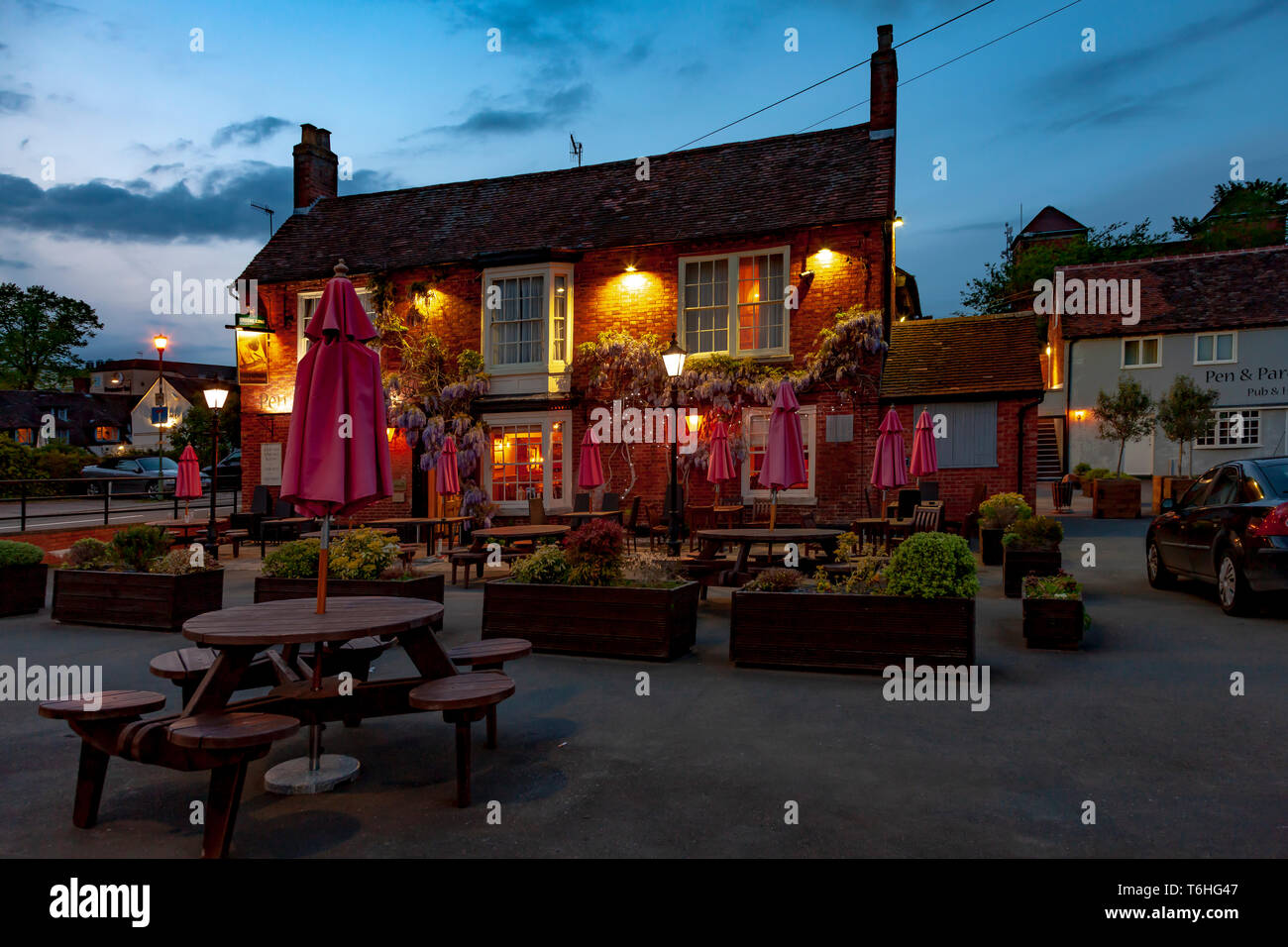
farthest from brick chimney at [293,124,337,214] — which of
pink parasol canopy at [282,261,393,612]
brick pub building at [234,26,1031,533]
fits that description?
pink parasol canopy at [282,261,393,612]

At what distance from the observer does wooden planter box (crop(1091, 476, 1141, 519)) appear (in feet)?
68.2

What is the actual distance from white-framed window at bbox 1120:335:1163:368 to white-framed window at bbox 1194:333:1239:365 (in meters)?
1.17

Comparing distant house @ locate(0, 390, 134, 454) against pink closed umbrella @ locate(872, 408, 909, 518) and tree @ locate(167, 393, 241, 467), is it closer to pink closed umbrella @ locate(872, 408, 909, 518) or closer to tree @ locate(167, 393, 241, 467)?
tree @ locate(167, 393, 241, 467)

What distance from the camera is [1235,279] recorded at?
102 ft

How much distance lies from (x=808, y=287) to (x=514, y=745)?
535 inches

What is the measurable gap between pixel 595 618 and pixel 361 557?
104 inches

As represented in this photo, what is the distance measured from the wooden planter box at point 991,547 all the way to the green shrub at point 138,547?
444 inches

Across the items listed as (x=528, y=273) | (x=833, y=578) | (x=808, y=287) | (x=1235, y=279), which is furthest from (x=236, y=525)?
(x=1235, y=279)

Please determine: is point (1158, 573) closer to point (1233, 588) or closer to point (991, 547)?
point (1233, 588)

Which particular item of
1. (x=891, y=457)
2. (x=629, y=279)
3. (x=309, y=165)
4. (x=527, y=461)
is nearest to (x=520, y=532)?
(x=891, y=457)

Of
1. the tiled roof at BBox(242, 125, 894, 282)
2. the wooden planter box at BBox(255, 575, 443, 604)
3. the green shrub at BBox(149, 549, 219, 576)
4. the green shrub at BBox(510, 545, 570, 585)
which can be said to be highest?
the tiled roof at BBox(242, 125, 894, 282)

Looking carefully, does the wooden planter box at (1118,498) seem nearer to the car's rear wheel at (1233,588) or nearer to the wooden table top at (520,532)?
the car's rear wheel at (1233,588)

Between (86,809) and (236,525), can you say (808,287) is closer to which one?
(236,525)

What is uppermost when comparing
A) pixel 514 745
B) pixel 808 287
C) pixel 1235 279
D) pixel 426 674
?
pixel 1235 279
